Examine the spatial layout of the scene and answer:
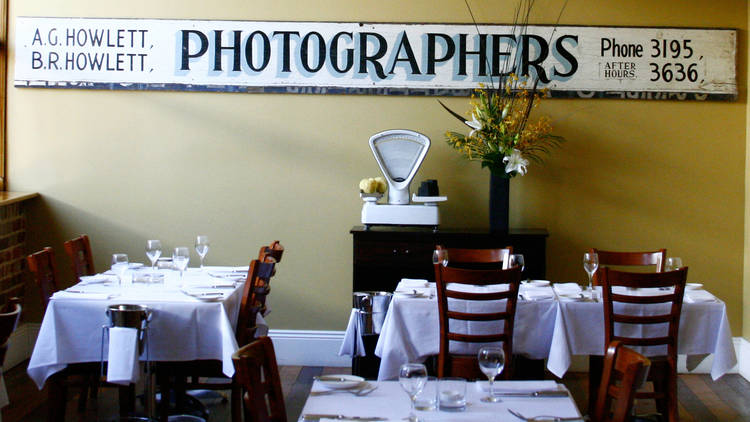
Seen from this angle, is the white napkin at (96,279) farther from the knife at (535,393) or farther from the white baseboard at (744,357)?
the white baseboard at (744,357)

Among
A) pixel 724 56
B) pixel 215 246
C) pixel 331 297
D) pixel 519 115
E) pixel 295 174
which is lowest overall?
pixel 331 297

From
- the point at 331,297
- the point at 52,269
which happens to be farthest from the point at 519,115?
the point at 52,269

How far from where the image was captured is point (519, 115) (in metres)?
5.90

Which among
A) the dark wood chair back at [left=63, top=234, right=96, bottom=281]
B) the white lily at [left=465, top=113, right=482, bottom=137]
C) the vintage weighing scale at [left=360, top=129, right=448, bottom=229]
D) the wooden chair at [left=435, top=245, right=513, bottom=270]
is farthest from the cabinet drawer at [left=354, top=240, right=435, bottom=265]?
the dark wood chair back at [left=63, top=234, right=96, bottom=281]

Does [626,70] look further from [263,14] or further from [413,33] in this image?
[263,14]

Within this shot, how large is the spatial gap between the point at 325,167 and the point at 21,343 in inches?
102

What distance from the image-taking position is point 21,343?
6148mm

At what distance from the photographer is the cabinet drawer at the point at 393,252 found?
18.5 ft

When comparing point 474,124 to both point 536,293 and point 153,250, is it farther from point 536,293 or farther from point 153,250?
point 153,250

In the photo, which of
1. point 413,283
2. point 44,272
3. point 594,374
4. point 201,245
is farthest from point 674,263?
point 44,272

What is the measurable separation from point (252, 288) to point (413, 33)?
2.45m

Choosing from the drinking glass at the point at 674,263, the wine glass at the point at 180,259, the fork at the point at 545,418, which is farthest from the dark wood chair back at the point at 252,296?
the drinking glass at the point at 674,263

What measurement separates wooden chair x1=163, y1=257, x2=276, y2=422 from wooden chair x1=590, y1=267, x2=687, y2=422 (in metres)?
1.85

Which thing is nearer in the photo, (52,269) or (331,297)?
(52,269)
